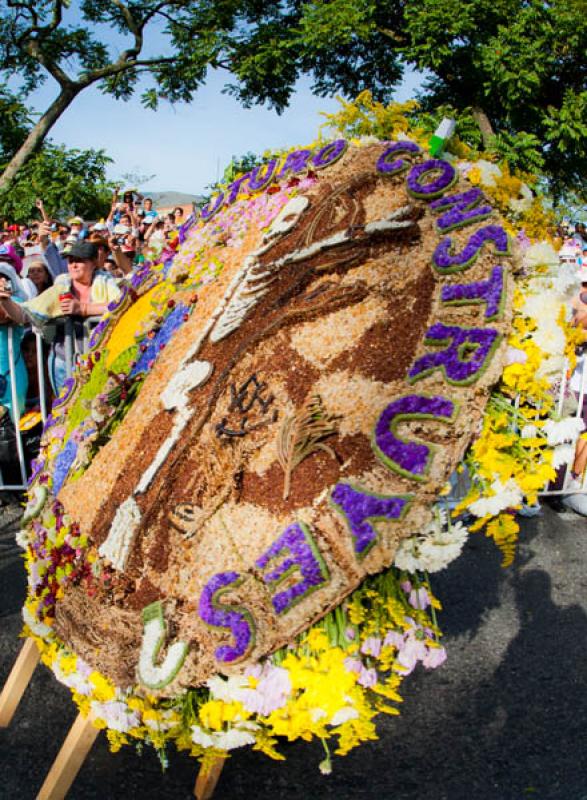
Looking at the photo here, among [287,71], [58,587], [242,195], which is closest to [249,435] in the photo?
[58,587]

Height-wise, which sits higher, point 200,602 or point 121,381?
point 121,381

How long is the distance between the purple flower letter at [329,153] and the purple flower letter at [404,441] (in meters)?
1.16

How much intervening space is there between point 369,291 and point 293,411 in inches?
18.1

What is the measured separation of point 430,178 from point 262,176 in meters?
0.92

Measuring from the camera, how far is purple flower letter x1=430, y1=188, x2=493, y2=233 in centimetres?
234

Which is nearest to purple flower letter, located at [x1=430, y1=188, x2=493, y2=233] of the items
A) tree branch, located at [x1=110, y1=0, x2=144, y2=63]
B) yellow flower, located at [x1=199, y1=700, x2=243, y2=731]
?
yellow flower, located at [x1=199, y1=700, x2=243, y2=731]

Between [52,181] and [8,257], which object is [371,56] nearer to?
[52,181]

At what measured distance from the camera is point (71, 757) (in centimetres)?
249

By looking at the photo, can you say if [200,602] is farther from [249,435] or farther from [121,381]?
[121,381]

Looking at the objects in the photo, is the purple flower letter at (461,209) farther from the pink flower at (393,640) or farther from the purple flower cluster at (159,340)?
the pink flower at (393,640)

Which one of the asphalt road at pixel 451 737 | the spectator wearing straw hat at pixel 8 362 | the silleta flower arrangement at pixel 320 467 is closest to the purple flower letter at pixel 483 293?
the silleta flower arrangement at pixel 320 467

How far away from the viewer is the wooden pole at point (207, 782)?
103 inches

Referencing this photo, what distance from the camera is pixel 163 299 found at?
3172 millimetres

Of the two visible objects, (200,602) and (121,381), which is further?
(121,381)
